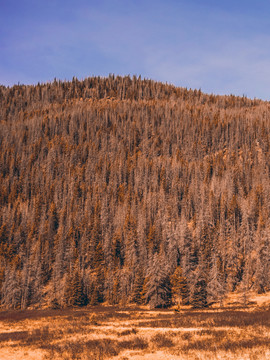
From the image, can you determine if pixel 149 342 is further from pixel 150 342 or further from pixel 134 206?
pixel 134 206

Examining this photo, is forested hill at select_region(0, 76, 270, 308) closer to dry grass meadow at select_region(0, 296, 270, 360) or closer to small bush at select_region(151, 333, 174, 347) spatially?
dry grass meadow at select_region(0, 296, 270, 360)

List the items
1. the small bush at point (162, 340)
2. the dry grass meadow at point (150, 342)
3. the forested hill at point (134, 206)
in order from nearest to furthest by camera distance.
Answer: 1. the dry grass meadow at point (150, 342)
2. the small bush at point (162, 340)
3. the forested hill at point (134, 206)

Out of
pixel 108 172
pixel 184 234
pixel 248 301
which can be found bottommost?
pixel 248 301

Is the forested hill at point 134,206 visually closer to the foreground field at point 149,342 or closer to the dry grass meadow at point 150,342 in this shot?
the dry grass meadow at point 150,342

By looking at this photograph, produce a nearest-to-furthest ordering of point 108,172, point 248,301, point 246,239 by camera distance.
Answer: point 248,301 < point 246,239 < point 108,172

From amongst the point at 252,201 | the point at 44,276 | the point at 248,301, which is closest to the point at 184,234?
the point at 248,301

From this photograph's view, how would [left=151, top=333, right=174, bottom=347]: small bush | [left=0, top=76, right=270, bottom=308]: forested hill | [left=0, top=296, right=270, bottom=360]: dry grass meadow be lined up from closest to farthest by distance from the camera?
[left=0, top=296, right=270, bottom=360]: dry grass meadow < [left=151, top=333, right=174, bottom=347]: small bush < [left=0, top=76, right=270, bottom=308]: forested hill

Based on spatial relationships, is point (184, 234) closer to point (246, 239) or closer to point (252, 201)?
point (246, 239)

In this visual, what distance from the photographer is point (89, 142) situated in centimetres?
17162

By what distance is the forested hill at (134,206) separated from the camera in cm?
7231

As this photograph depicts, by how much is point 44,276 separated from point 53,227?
2723cm

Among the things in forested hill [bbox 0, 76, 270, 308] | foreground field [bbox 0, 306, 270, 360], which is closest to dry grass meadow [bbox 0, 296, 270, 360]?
foreground field [bbox 0, 306, 270, 360]

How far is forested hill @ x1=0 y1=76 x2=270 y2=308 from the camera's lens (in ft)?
237

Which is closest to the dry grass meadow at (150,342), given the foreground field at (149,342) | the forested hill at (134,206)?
the foreground field at (149,342)
